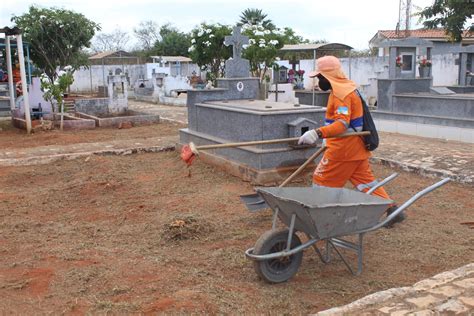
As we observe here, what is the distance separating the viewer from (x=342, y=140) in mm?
4492

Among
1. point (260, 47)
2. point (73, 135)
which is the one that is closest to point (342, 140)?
point (73, 135)

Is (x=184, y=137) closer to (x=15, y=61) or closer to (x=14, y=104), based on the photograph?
(x=14, y=104)

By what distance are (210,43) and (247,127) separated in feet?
47.9

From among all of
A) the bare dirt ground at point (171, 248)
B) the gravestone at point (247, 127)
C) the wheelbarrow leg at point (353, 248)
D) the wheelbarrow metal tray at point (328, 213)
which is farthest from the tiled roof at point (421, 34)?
the wheelbarrow metal tray at point (328, 213)

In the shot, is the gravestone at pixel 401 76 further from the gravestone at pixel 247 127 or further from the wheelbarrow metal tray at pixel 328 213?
the wheelbarrow metal tray at pixel 328 213

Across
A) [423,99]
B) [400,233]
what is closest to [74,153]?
[400,233]

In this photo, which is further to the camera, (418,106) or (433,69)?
(433,69)

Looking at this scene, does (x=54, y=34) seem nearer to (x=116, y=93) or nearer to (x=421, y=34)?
(x=116, y=93)

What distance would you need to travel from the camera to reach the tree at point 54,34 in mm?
21062

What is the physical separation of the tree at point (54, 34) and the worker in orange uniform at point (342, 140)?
61.6ft

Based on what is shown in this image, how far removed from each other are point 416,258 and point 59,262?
2817 millimetres

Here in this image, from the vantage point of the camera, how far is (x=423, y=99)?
36.6 ft

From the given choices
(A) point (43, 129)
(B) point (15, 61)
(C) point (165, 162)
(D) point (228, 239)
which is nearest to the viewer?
(D) point (228, 239)

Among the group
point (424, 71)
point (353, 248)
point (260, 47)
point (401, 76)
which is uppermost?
point (260, 47)
